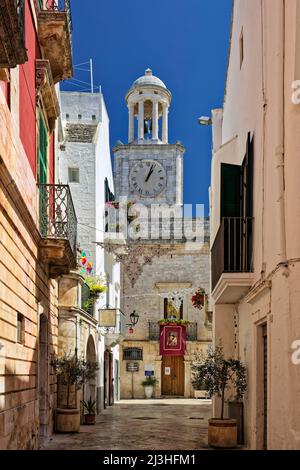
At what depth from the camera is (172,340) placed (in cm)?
3522

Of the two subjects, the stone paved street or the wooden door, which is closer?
the stone paved street

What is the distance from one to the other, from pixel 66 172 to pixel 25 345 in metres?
14.7

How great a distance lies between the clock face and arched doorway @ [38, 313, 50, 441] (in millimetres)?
26067

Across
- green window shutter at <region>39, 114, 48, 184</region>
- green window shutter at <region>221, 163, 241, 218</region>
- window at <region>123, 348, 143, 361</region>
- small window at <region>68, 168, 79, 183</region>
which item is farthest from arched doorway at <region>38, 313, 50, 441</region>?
window at <region>123, 348, 143, 361</region>

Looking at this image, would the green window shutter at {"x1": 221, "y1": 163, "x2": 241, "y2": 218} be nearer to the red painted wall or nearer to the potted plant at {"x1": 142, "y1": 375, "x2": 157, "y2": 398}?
the red painted wall

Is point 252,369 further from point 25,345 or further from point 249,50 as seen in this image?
point 249,50

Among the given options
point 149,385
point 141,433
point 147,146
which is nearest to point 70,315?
point 141,433

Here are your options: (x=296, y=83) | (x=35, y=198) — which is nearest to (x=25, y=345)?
(x=35, y=198)

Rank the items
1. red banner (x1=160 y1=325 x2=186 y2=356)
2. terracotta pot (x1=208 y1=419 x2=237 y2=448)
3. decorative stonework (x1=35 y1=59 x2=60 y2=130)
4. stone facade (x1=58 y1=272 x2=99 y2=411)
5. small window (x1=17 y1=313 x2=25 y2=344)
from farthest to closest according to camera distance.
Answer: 1. red banner (x1=160 y1=325 x2=186 y2=356)
2. stone facade (x1=58 y1=272 x2=99 y2=411)
3. terracotta pot (x1=208 y1=419 x2=237 y2=448)
4. decorative stonework (x1=35 y1=59 x2=60 y2=130)
5. small window (x1=17 y1=313 x2=25 y2=344)

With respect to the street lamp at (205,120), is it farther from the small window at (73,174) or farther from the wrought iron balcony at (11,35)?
the wrought iron balcony at (11,35)

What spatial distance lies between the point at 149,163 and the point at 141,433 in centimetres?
2483

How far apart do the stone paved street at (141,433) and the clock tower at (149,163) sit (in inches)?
684

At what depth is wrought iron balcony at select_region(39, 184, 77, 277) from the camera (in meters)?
12.2

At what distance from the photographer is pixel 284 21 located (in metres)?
9.11
